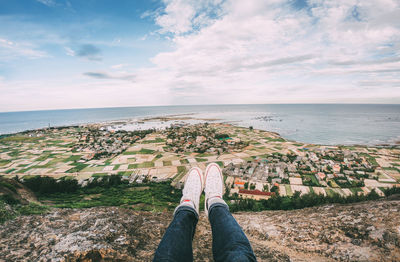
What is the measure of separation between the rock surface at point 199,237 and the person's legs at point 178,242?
23.0 inches

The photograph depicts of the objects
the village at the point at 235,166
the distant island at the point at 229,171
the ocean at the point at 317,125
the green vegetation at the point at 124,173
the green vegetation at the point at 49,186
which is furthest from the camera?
the ocean at the point at 317,125

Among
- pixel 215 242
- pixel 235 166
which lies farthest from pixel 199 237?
pixel 235 166

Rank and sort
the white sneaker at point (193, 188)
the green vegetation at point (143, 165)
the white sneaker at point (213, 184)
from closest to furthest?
the white sneaker at point (193, 188)
the white sneaker at point (213, 184)
the green vegetation at point (143, 165)

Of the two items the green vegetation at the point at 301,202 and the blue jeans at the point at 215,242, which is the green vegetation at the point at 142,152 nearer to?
the green vegetation at the point at 301,202

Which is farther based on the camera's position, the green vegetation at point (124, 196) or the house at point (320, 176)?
the house at point (320, 176)

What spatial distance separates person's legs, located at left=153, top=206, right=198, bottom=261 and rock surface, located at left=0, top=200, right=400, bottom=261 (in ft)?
1.92

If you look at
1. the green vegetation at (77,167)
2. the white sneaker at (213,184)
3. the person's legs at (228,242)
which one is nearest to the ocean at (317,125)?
the white sneaker at (213,184)

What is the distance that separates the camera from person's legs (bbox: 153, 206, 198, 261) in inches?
84.2

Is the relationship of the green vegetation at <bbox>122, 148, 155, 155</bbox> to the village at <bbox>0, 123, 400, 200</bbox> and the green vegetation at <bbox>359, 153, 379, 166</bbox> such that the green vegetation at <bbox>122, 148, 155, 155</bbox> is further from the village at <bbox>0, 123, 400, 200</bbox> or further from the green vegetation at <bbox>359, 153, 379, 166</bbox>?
the green vegetation at <bbox>359, 153, 379, 166</bbox>

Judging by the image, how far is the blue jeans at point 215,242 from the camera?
2131 millimetres

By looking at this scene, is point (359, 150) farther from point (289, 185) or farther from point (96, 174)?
point (96, 174)

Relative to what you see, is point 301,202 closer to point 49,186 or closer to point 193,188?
point 193,188

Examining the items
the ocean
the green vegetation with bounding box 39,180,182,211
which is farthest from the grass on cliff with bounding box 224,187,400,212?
the ocean

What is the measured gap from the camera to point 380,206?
10.8 feet
